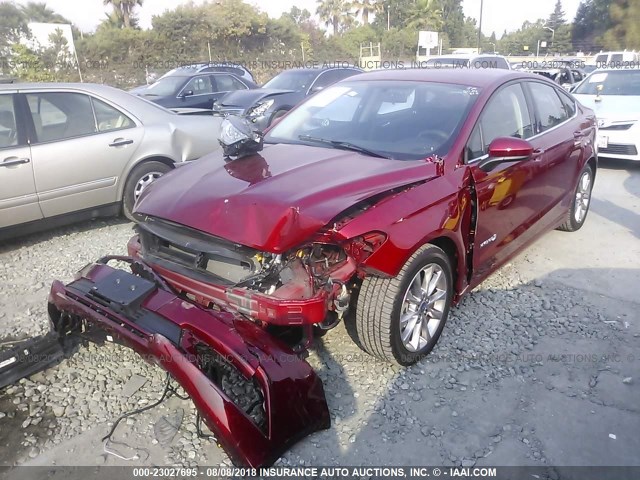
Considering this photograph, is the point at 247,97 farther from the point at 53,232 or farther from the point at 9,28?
the point at 9,28

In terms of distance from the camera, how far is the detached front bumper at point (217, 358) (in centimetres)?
227

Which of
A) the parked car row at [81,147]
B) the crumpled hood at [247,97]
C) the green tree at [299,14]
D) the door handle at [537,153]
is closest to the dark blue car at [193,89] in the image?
the crumpled hood at [247,97]

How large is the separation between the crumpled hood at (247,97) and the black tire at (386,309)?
23.8 ft

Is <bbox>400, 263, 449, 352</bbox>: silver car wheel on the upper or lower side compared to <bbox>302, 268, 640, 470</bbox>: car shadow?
upper

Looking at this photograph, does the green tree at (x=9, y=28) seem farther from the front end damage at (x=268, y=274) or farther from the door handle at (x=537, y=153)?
the door handle at (x=537, y=153)

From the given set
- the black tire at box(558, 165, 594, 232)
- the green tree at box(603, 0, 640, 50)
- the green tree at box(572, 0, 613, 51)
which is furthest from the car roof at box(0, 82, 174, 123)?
the green tree at box(572, 0, 613, 51)

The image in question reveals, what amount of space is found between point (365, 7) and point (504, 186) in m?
58.8

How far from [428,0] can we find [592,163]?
57.3 metres

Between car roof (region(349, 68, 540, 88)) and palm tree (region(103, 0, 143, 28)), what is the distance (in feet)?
117

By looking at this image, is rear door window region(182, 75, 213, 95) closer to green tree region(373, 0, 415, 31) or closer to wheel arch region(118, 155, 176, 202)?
wheel arch region(118, 155, 176, 202)

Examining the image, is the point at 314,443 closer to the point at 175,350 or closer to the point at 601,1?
the point at 175,350

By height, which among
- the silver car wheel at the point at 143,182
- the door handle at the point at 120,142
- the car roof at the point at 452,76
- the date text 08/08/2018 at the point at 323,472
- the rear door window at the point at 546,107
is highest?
the car roof at the point at 452,76

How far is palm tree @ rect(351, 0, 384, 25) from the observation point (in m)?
56.5

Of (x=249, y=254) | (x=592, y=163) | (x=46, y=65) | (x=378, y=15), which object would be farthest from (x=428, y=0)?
(x=249, y=254)
